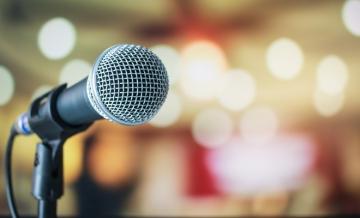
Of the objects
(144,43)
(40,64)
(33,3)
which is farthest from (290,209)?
(33,3)

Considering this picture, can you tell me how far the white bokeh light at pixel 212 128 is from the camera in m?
1.57

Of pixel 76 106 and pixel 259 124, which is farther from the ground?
pixel 76 106

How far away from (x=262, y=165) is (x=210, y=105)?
30 centimetres

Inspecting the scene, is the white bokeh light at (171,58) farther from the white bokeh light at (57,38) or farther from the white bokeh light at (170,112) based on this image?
the white bokeh light at (57,38)

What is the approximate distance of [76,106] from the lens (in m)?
0.54

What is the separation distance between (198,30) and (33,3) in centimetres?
60

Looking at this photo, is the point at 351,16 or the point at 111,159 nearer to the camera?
the point at 111,159

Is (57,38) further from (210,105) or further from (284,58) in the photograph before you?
(284,58)

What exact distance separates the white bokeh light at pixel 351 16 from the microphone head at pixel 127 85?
136 cm

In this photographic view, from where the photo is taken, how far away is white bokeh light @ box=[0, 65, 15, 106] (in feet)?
4.74

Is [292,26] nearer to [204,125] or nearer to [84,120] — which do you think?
[204,125]

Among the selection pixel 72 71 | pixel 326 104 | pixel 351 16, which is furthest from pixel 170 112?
pixel 351 16

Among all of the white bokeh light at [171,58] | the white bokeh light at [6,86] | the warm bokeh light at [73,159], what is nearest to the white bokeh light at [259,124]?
the white bokeh light at [171,58]

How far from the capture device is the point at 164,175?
5.08 feet
